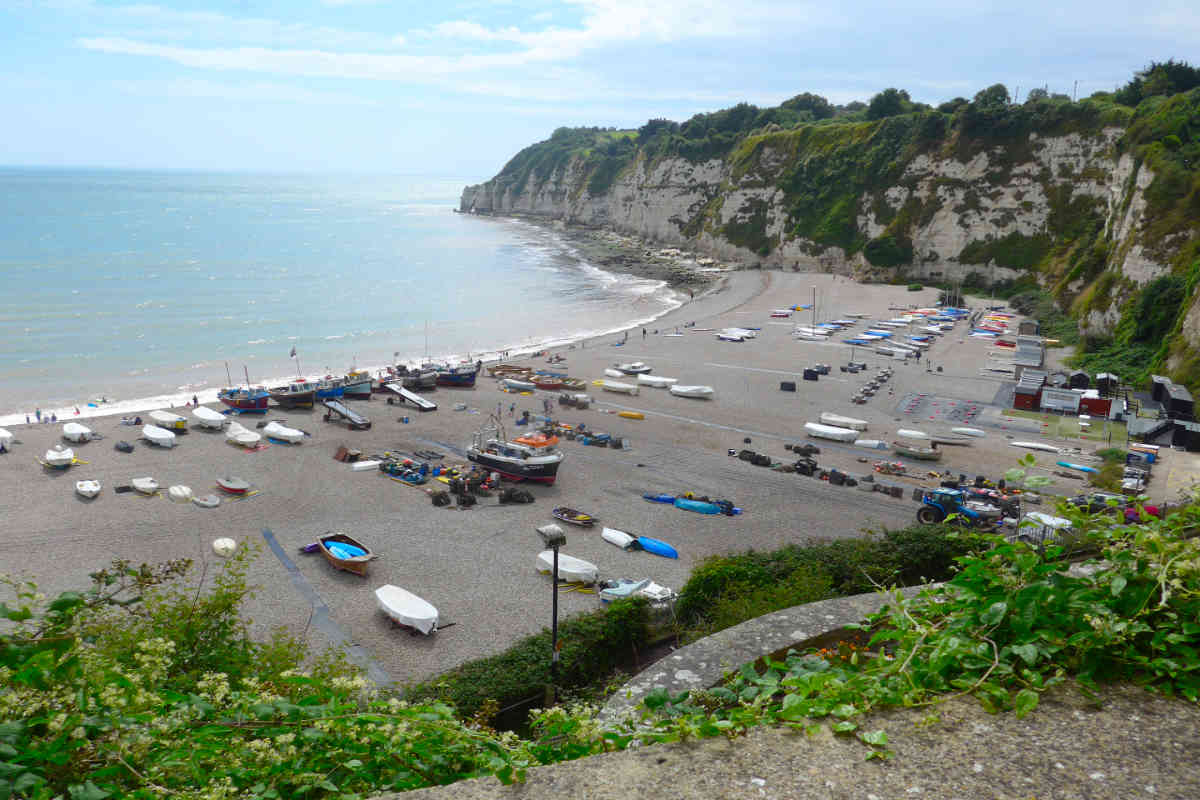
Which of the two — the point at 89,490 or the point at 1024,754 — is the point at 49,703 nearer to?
the point at 1024,754

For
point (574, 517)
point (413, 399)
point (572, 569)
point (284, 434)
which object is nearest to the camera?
point (572, 569)

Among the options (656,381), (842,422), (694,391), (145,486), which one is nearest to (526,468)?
(145,486)

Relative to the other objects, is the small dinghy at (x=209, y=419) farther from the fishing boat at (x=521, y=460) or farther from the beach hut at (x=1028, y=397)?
the beach hut at (x=1028, y=397)

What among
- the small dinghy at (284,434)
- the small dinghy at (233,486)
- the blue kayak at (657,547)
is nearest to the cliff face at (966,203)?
the blue kayak at (657,547)

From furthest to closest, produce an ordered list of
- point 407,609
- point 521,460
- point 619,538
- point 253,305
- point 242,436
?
point 253,305 → point 242,436 → point 521,460 → point 619,538 → point 407,609

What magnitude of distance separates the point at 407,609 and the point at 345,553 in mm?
3787

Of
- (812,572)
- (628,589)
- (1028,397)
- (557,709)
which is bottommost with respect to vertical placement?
(628,589)

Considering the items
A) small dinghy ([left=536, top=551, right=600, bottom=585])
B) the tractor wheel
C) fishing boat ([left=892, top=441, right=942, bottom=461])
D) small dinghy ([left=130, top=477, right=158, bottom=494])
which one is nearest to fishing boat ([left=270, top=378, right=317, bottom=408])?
small dinghy ([left=130, top=477, right=158, bottom=494])

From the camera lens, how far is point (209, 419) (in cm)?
3262

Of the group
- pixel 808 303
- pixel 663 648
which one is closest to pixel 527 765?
pixel 663 648

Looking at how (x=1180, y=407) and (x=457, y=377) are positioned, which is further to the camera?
(x=457, y=377)

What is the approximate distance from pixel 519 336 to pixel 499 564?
3810 cm

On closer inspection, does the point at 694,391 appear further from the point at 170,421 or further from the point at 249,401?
the point at 170,421

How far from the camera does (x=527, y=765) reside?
3406mm
